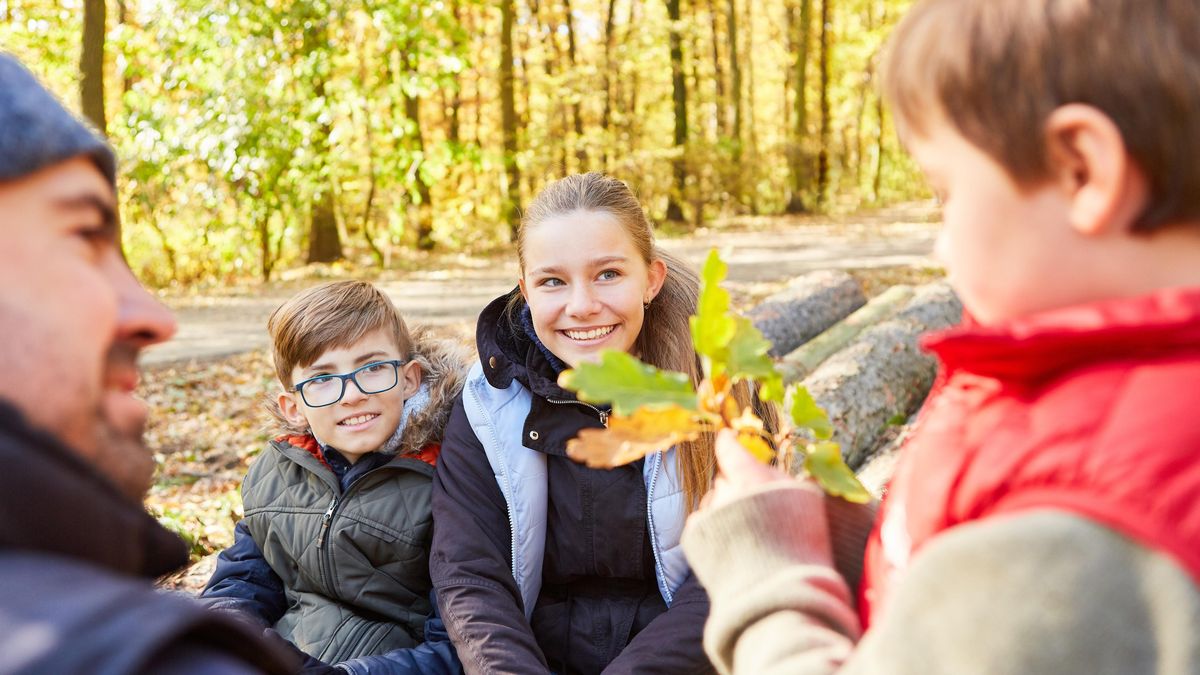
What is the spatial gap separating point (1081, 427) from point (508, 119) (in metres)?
18.8

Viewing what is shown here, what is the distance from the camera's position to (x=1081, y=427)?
101 centimetres

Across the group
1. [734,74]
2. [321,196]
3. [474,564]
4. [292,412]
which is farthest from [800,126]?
[474,564]

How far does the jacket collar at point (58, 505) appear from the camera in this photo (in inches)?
39.6

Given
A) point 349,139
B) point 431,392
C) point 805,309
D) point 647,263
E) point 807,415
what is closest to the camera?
point 807,415

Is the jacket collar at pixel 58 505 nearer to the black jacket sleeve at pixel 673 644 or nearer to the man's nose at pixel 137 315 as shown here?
the man's nose at pixel 137 315

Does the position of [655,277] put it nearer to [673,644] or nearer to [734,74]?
[673,644]

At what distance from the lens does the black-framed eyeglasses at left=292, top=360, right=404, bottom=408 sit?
310 centimetres

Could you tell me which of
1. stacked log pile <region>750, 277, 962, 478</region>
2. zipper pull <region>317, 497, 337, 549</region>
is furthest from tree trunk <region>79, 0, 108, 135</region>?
zipper pull <region>317, 497, 337, 549</region>

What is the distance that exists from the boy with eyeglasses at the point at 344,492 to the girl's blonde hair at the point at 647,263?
50 centimetres

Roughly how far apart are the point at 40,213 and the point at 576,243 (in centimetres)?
187

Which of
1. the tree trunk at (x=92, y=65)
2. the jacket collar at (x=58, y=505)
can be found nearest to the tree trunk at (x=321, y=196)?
the tree trunk at (x=92, y=65)

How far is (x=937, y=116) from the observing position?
116 cm

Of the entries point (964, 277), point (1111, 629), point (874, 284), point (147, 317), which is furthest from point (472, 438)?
point (874, 284)

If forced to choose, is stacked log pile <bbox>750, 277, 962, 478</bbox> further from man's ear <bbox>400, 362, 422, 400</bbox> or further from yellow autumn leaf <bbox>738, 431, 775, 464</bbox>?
yellow autumn leaf <bbox>738, 431, 775, 464</bbox>
